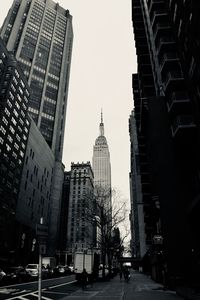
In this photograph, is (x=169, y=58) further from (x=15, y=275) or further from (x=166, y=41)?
(x=15, y=275)

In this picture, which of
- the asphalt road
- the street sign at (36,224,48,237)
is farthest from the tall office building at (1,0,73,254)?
the street sign at (36,224,48,237)

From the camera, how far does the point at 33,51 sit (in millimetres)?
142875

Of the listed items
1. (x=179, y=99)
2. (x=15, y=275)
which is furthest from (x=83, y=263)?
(x=179, y=99)

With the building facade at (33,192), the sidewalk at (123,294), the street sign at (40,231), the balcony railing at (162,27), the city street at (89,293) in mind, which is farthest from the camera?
the building facade at (33,192)

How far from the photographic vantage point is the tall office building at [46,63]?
12631 centimetres

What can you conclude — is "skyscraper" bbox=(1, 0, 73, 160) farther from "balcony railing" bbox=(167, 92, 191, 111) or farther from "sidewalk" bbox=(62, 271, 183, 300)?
"sidewalk" bbox=(62, 271, 183, 300)

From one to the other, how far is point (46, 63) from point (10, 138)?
8179cm

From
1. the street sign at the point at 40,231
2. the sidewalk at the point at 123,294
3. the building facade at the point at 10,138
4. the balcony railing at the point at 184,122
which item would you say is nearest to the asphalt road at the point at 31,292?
the sidewalk at the point at 123,294

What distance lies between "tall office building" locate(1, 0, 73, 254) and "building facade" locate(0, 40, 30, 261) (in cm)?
3035

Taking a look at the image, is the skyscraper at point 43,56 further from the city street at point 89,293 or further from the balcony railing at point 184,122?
the city street at point 89,293

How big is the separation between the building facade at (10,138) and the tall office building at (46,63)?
30350mm

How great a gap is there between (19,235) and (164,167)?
6491cm

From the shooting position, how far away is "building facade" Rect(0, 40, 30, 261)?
69938 millimetres

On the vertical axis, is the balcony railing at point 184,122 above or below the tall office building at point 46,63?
below
